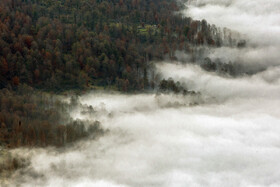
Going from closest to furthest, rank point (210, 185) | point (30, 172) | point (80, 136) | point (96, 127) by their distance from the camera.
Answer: point (30, 172) → point (210, 185) → point (80, 136) → point (96, 127)

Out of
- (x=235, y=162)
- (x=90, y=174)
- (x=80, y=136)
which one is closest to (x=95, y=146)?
(x=80, y=136)

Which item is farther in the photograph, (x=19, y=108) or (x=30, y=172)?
(x=19, y=108)

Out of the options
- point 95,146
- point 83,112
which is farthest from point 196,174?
point 83,112

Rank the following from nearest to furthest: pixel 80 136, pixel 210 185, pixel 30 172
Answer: pixel 30 172
pixel 210 185
pixel 80 136

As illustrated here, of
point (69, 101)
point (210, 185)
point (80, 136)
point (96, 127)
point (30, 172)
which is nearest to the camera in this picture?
point (30, 172)

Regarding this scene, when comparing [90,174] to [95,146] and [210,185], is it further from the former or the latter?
[210,185]

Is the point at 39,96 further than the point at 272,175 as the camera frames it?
Yes

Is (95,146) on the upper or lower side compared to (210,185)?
upper

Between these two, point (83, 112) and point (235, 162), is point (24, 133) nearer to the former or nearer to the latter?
point (83, 112)

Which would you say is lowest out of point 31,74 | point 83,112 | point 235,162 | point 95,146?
point 235,162
